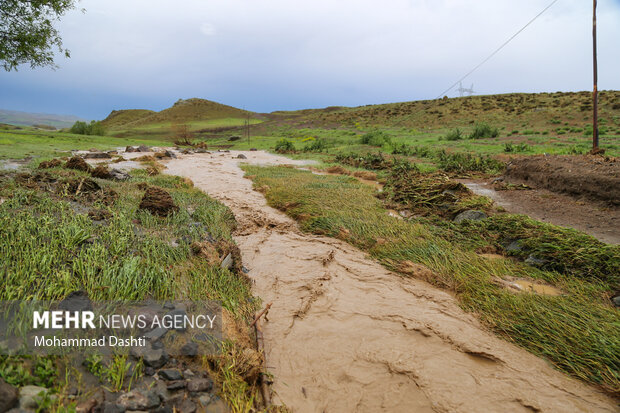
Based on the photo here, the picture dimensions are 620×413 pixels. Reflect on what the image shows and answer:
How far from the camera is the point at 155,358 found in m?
2.05

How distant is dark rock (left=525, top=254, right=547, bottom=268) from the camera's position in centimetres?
386

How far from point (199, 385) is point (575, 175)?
9435 millimetres

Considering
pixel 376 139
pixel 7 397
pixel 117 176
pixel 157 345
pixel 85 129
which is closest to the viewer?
pixel 7 397

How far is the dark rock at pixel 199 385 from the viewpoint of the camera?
1.94 metres

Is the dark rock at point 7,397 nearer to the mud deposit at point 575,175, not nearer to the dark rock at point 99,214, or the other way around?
the dark rock at point 99,214

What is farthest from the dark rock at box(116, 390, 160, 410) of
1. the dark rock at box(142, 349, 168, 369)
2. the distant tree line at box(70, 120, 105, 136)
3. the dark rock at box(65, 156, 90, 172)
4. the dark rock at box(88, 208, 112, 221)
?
the distant tree line at box(70, 120, 105, 136)

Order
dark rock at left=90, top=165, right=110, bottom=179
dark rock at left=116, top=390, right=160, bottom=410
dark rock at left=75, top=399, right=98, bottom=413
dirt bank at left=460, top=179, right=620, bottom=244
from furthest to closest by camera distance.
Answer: dark rock at left=90, top=165, right=110, bottom=179
dirt bank at left=460, top=179, right=620, bottom=244
dark rock at left=116, top=390, right=160, bottom=410
dark rock at left=75, top=399, right=98, bottom=413

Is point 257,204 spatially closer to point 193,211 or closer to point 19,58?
point 193,211

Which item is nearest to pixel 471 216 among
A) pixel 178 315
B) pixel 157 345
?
pixel 178 315

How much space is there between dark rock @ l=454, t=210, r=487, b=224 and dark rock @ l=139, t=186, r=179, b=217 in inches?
205

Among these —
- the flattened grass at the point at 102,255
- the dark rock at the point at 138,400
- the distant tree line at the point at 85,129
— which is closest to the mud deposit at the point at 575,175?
A: the flattened grass at the point at 102,255

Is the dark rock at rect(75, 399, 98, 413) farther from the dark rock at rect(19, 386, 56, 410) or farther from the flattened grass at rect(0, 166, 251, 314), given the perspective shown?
the flattened grass at rect(0, 166, 251, 314)

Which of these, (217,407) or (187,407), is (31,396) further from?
(217,407)

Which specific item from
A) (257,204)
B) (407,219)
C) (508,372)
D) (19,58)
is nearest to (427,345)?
(508,372)
